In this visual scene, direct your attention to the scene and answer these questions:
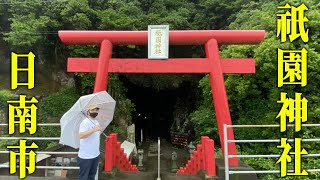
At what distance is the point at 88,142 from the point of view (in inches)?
158

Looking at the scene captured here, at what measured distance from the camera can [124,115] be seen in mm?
17516

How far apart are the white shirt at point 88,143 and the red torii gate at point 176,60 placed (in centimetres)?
268

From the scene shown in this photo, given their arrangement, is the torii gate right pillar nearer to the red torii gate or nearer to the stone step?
the red torii gate

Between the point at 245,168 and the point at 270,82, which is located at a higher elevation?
the point at 270,82

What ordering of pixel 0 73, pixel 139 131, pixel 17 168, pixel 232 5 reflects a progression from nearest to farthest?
pixel 17 168, pixel 232 5, pixel 0 73, pixel 139 131

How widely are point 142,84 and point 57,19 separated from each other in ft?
20.0

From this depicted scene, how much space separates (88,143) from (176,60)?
345 centimetres

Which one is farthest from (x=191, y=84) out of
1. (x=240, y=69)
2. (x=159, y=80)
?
(x=240, y=69)

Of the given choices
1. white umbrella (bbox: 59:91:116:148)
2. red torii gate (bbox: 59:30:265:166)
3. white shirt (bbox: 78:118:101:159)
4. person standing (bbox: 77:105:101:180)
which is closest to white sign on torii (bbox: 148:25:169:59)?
red torii gate (bbox: 59:30:265:166)

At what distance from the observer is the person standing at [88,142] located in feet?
12.8

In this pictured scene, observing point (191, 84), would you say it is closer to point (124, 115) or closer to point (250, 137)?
point (124, 115)

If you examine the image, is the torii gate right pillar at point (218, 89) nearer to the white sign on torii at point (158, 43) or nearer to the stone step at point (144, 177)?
the white sign on torii at point (158, 43)

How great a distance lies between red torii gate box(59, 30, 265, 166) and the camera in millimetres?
6746

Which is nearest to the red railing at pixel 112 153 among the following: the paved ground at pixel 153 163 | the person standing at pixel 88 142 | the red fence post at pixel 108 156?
the red fence post at pixel 108 156
